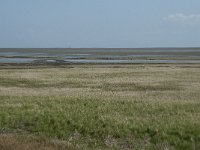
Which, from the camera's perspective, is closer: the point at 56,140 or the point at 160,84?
the point at 56,140

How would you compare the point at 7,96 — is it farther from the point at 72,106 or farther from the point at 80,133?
the point at 80,133

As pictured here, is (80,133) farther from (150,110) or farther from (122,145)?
(150,110)

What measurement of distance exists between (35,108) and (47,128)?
13.7 ft

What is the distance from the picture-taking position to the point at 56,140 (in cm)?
1366

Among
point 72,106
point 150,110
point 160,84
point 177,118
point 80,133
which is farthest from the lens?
point 160,84

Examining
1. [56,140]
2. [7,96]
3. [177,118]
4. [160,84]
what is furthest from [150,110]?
[160,84]

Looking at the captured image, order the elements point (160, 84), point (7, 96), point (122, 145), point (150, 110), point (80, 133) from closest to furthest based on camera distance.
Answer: point (122, 145)
point (80, 133)
point (150, 110)
point (7, 96)
point (160, 84)

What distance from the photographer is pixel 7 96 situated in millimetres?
24953

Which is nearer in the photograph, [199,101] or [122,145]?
[122,145]

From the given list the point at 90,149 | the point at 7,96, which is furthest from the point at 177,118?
the point at 7,96

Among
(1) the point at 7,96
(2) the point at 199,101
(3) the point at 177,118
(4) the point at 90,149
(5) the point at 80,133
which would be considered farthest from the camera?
(1) the point at 7,96

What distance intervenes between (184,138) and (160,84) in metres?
19.7

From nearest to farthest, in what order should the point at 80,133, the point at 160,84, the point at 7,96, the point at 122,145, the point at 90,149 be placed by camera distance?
1. the point at 90,149
2. the point at 122,145
3. the point at 80,133
4. the point at 7,96
5. the point at 160,84

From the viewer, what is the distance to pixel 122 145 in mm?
13578
